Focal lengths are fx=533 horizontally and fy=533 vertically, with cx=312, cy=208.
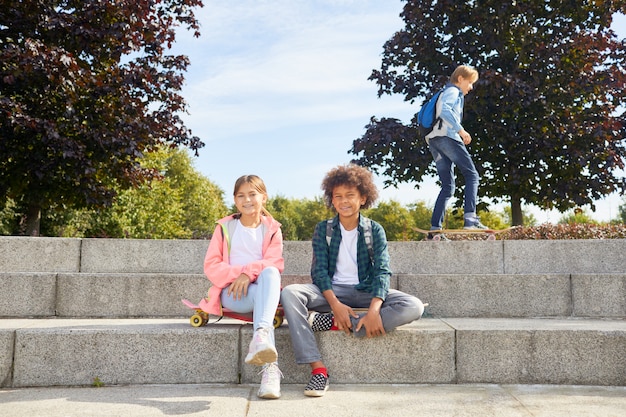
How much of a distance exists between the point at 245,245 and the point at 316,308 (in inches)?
28.5

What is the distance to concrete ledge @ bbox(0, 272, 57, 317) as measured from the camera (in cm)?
524

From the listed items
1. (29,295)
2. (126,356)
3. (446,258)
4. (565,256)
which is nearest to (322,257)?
(126,356)

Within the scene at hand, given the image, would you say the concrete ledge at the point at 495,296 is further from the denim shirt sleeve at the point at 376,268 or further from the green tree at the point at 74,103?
the green tree at the point at 74,103

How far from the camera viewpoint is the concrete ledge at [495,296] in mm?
5316

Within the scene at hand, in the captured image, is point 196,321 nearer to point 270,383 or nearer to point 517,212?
point 270,383

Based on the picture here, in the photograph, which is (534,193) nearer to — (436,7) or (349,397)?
(436,7)

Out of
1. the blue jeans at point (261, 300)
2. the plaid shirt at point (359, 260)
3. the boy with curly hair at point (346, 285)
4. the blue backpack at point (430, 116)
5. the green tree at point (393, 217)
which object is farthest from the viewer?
the green tree at point (393, 217)

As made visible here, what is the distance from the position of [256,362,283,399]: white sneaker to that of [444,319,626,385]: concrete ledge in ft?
4.55

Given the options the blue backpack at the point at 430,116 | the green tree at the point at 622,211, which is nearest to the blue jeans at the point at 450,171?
the blue backpack at the point at 430,116

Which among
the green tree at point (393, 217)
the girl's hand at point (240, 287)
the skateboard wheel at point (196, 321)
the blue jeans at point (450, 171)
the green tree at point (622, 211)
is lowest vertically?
the skateboard wheel at point (196, 321)

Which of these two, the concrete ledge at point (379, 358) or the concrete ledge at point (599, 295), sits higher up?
the concrete ledge at point (599, 295)

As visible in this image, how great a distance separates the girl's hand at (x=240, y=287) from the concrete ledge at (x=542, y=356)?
1606 millimetres

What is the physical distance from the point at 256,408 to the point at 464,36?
13876 millimetres

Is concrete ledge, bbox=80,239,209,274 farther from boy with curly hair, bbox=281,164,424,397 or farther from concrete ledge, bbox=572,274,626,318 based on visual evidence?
concrete ledge, bbox=572,274,626,318
